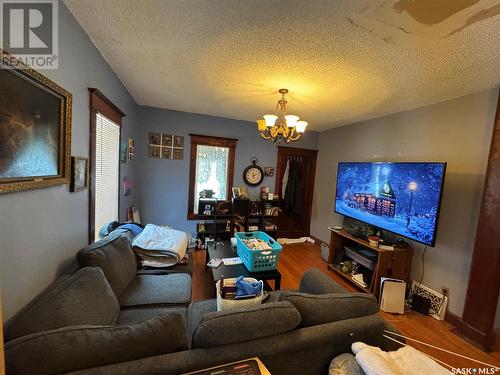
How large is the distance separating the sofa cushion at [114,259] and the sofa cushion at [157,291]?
8 centimetres

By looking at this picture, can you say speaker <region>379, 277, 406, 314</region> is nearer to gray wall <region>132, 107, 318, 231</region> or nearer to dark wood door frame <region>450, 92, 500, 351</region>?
dark wood door frame <region>450, 92, 500, 351</region>

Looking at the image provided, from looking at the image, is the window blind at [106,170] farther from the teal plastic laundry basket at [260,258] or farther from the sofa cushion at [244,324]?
the sofa cushion at [244,324]

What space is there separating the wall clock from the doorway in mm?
391

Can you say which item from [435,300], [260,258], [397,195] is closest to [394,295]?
[435,300]

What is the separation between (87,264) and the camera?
1534mm

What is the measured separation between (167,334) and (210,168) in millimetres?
3297

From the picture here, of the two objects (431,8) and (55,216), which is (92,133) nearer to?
(55,216)

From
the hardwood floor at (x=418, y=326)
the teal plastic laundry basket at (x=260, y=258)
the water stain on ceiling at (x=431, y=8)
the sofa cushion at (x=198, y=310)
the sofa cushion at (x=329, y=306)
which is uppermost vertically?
the water stain on ceiling at (x=431, y=8)

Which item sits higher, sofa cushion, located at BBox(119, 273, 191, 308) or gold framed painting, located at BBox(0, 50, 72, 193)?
gold framed painting, located at BBox(0, 50, 72, 193)

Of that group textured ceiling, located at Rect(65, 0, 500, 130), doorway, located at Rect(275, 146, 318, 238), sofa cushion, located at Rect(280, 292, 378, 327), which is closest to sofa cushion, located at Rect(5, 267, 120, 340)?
sofa cushion, located at Rect(280, 292, 378, 327)

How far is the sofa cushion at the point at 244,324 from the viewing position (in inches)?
37.0

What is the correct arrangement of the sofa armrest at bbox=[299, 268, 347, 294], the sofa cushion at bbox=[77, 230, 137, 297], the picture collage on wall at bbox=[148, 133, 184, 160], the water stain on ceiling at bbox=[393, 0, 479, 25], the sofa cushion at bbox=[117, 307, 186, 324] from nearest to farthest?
the water stain on ceiling at bbox=[393, 0, 479, 25]
the sofa cushion at bbox=[117, 307, 186, 324]
the sofa cushion at bbox=[77, 230, 137, 297]
the sofa armrest at bbox=[299, 268, 347, 294]
the picture collage on wall at bbox=[148, 133, 184, 160]

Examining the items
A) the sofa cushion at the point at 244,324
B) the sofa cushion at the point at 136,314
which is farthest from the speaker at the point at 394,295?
the sofa cushion at the point at 136,314

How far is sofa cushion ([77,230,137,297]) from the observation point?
5.09ft
